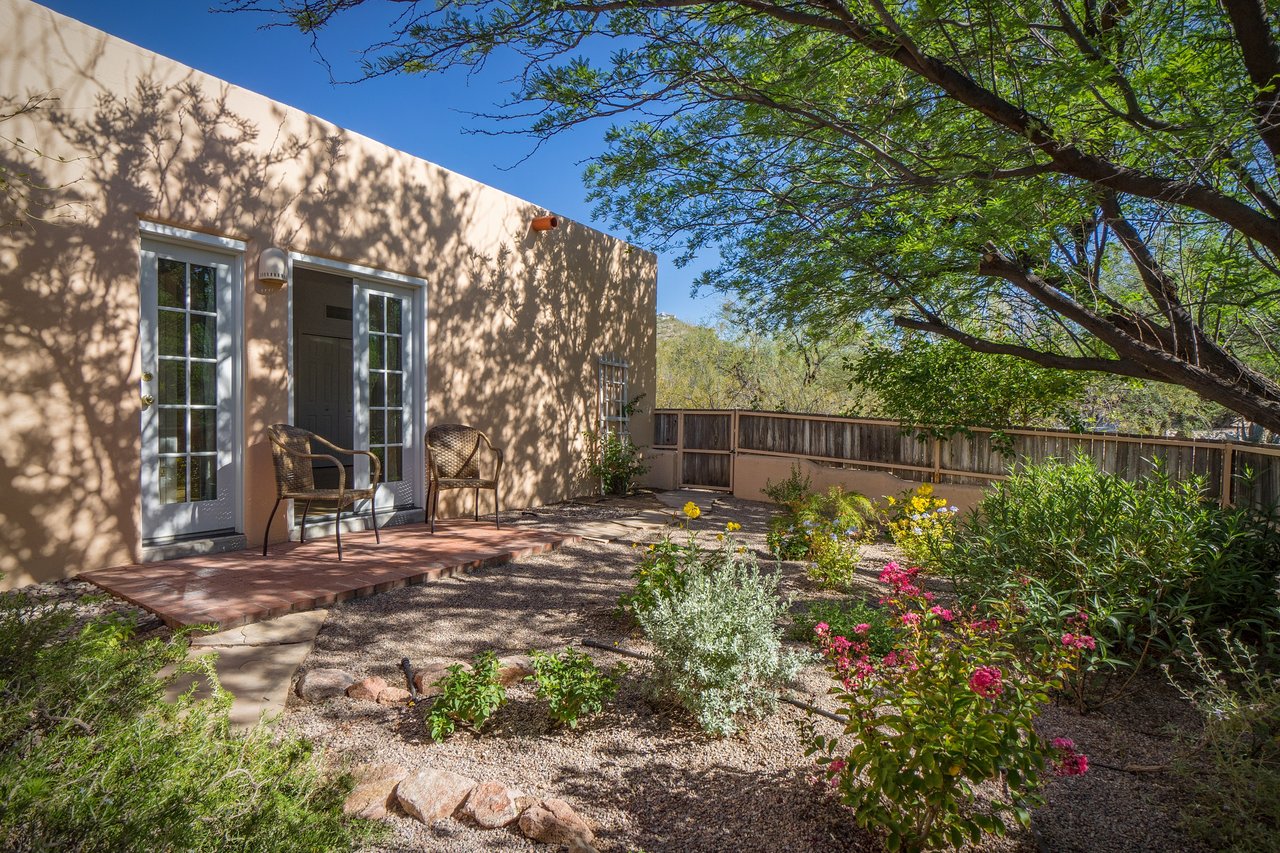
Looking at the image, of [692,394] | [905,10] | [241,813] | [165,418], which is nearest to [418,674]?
[241,813]

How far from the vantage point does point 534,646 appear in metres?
3.32

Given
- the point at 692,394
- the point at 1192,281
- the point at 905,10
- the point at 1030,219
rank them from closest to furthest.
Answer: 1. the point at 905,10
2. the point at 1030,219
3. the point at 1192,281
4. the point at 692,394

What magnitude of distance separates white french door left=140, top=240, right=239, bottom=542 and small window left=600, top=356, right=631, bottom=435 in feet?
15.4

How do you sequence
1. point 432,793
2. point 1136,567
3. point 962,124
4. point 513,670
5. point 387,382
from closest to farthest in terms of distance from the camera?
1. point 432,793
2. point 513,670
3. point 1136,567
4. point 962,124
5. point 387,382

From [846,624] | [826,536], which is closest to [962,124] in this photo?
[826,536]

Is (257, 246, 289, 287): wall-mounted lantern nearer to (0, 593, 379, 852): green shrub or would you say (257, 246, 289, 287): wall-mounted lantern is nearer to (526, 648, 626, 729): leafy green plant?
(0, 593, 379, 852): green shrub

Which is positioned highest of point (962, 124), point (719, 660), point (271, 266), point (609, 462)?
point (962, 124)

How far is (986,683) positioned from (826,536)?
3172mm

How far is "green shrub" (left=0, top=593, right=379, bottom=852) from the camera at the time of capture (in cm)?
121

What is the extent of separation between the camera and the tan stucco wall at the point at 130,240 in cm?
376

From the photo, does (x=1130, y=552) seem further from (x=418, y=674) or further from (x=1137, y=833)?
(x=418, y=674)

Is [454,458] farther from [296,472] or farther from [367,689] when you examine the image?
[367,689]

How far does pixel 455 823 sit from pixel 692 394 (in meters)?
14.9

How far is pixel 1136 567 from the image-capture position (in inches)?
118
